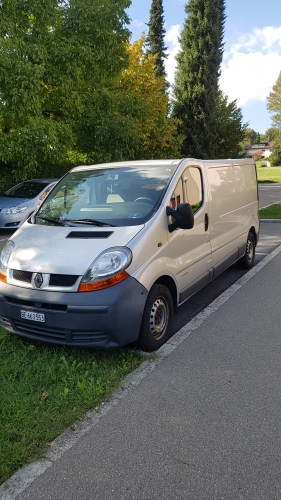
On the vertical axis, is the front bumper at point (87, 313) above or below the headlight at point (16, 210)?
below

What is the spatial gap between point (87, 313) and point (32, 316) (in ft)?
1.76

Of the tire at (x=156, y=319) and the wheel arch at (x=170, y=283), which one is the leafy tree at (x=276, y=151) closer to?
the wheel arch at (x=170, y=283)

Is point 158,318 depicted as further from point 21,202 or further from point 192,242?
point 21,202

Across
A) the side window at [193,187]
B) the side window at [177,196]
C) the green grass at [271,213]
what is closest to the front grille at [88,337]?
the side window at [177,196]

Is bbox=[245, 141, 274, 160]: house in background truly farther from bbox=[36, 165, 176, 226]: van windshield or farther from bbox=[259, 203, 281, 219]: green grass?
bbox=[36, 165, 176, 226]: van windshield

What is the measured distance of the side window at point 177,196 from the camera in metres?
4.21

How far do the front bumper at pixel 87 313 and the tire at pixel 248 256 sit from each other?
3.68m

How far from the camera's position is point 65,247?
3643mm

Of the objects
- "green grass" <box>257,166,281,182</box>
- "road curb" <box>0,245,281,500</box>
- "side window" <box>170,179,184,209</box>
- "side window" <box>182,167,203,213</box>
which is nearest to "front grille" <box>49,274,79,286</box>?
"road curb" <box>0,245,281,500</box>

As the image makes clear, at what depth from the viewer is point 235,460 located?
7.95 ft

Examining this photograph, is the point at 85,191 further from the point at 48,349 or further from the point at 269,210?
the point at 269,210

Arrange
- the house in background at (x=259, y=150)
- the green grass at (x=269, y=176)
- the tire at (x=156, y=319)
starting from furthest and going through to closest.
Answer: the house in background at (x=259, y=150), the green grass at (x=269, y=176), the tire at (x=156, y=319)

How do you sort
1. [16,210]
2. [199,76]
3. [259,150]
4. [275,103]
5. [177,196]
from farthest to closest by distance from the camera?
[259,150]
[275,103]
[199,76]
[16,210]
[177,196]

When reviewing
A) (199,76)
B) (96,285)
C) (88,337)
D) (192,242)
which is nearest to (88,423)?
(88,337)
